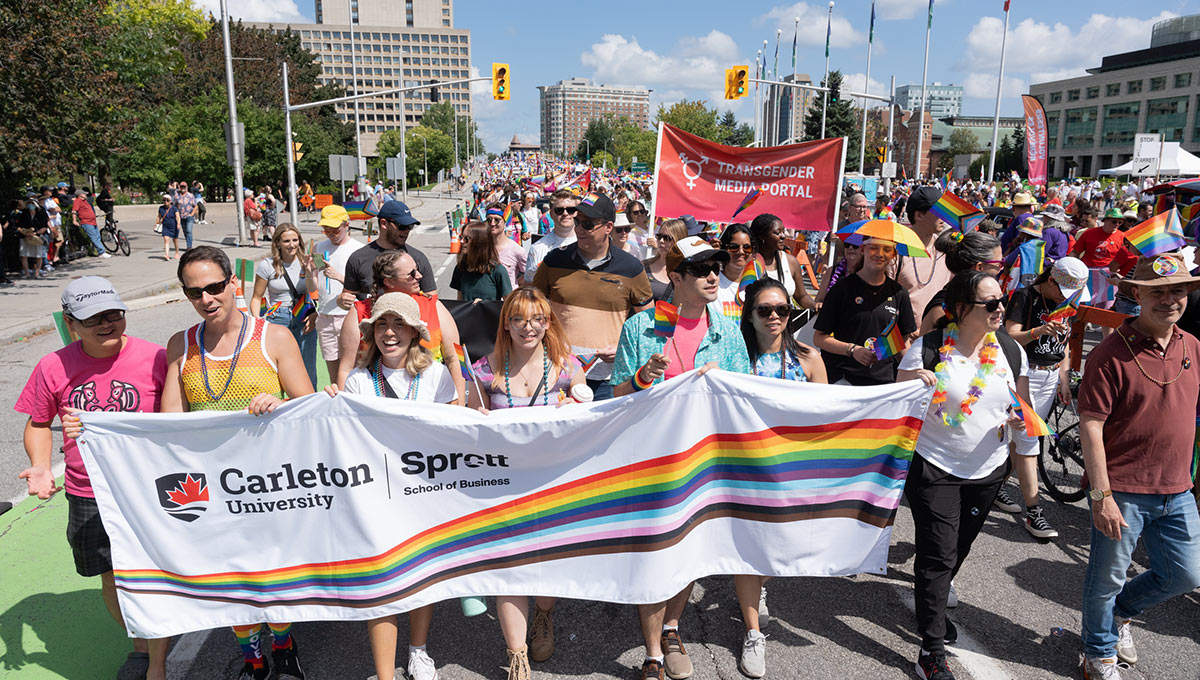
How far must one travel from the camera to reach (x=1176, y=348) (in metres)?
3.41

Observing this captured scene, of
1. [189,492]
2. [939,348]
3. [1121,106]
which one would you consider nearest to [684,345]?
[939,348]

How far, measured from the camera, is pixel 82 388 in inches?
132

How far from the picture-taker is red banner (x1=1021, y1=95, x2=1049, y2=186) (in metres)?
20.3

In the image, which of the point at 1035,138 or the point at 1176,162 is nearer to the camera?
the point at 1035,138

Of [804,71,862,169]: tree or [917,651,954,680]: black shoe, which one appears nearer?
[917,651,954,680]: black shoe

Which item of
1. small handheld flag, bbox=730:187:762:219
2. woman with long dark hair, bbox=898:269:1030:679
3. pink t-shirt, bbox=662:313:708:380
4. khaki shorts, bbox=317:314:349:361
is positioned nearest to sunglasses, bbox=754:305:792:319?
pink t-shirt, bbox=662:313:708:380

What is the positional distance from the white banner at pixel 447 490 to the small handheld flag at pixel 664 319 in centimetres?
34

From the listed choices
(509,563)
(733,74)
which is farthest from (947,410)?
(733,74)

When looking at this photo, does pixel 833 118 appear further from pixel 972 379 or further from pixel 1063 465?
pixel 972 379

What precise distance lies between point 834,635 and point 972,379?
145 cm

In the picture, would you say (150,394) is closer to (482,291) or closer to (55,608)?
(55,608)

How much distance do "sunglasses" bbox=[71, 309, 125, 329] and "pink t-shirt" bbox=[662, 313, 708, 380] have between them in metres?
2.33

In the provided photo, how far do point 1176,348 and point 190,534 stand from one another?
4.27 metres

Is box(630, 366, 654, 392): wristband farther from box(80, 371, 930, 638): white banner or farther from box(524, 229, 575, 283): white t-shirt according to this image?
box(524, 229, 575, 283): white t-shirt
